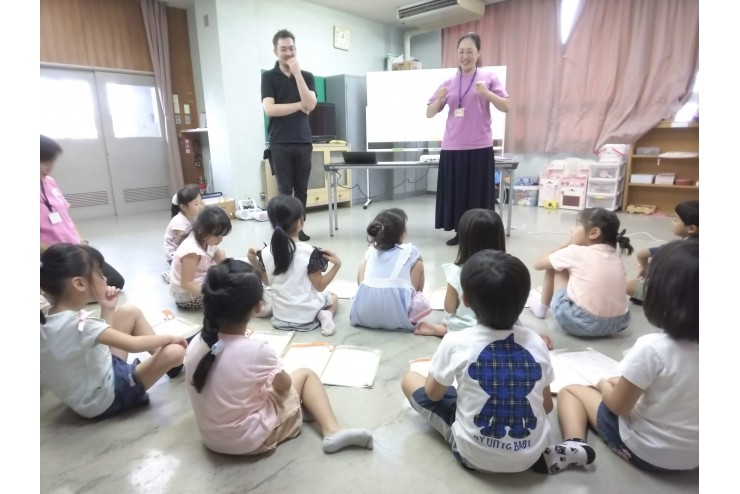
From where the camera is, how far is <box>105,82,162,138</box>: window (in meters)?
4.83

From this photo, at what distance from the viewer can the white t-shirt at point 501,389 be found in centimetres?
95

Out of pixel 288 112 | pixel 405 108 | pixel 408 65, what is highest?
pixel 408 65

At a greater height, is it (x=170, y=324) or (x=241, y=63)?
(x=241, y=63)

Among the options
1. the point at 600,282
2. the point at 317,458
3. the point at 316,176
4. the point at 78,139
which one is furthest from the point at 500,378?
the point at 78,139

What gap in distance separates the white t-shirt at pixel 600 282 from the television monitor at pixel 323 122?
3750 millimetres

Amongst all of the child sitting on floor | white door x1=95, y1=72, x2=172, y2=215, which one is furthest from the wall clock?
the child sitting on floor

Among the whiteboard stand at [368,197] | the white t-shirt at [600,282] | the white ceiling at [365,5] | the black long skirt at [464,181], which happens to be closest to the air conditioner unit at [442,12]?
the white ceiling at [365,5]

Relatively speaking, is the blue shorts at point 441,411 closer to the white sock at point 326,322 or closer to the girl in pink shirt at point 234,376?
the girl in pink shirt at point 234,376

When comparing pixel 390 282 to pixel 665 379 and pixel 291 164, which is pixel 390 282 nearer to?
pixel 665 379

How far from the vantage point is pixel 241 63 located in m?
4.52

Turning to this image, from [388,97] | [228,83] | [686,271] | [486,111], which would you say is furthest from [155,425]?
[388,97]

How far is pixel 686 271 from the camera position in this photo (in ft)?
2.82

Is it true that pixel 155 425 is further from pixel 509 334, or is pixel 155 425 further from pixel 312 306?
pixel 509 334

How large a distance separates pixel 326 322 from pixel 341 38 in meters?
4.53
